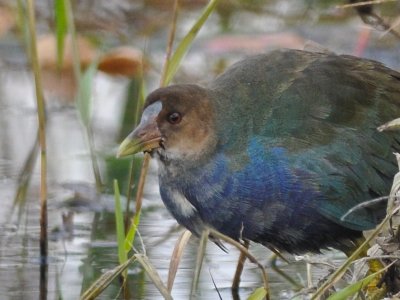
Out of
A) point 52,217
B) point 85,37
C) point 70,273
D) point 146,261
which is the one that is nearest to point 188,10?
point 85,37

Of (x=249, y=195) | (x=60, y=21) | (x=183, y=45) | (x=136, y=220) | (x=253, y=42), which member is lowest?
(x=253, y=42)

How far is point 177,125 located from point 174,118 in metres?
0.03

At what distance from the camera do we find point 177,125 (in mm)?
4238

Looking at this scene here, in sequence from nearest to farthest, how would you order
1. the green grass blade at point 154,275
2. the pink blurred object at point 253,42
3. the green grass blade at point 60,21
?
the green grass blade at point 154,275 → the green grass blade at point 60,21 → the pink blurred object at point 253,42

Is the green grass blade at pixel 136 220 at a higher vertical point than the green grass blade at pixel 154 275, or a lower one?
lower

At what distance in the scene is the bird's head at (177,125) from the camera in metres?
4.20

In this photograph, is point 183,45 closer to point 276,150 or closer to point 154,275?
point 276,150

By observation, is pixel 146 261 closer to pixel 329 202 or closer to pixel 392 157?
pixel 329 202

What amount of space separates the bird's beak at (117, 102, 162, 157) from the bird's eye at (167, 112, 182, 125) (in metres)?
0.05

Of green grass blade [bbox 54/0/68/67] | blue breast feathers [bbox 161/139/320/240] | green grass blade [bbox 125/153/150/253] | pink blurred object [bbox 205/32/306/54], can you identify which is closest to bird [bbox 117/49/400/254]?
blue breast feathers [bbox 161/139/320/240]

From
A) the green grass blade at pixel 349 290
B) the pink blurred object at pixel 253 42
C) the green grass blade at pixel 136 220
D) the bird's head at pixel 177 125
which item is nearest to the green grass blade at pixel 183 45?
the bird's head at pixel 177 125

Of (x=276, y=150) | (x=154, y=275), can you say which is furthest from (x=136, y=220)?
(x=154, y=275)

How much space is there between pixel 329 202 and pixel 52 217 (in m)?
1.56

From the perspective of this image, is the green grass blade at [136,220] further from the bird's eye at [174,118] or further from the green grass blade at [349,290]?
the green grass blade at [349,290]
